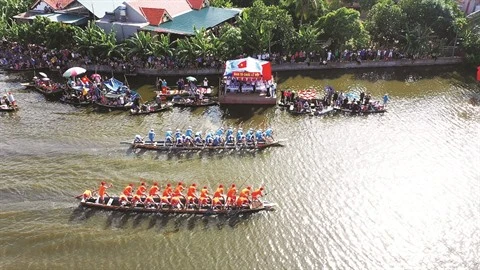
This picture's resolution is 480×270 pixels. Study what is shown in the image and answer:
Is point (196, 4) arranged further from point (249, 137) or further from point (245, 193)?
point (245, 193)

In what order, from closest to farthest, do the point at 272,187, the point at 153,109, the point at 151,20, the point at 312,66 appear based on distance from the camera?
the point at 272,187 → the point at 153,109 → the point at 312,66 → the point at 151,20

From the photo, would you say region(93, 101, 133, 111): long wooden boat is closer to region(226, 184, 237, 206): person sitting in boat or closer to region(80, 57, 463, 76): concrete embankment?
region(80, 57, 463, 76): concrete embankment

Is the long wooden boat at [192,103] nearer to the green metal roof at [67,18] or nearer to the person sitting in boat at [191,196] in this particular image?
the person sitting in boat at [191,196]

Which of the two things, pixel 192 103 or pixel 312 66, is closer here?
pixel 192 103

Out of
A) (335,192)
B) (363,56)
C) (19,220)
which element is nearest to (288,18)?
(363,56)

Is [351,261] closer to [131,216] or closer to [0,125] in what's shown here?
[131,216]

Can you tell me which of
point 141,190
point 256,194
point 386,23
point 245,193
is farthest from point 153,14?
point 256,194

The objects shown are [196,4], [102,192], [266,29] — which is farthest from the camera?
[196,4]
